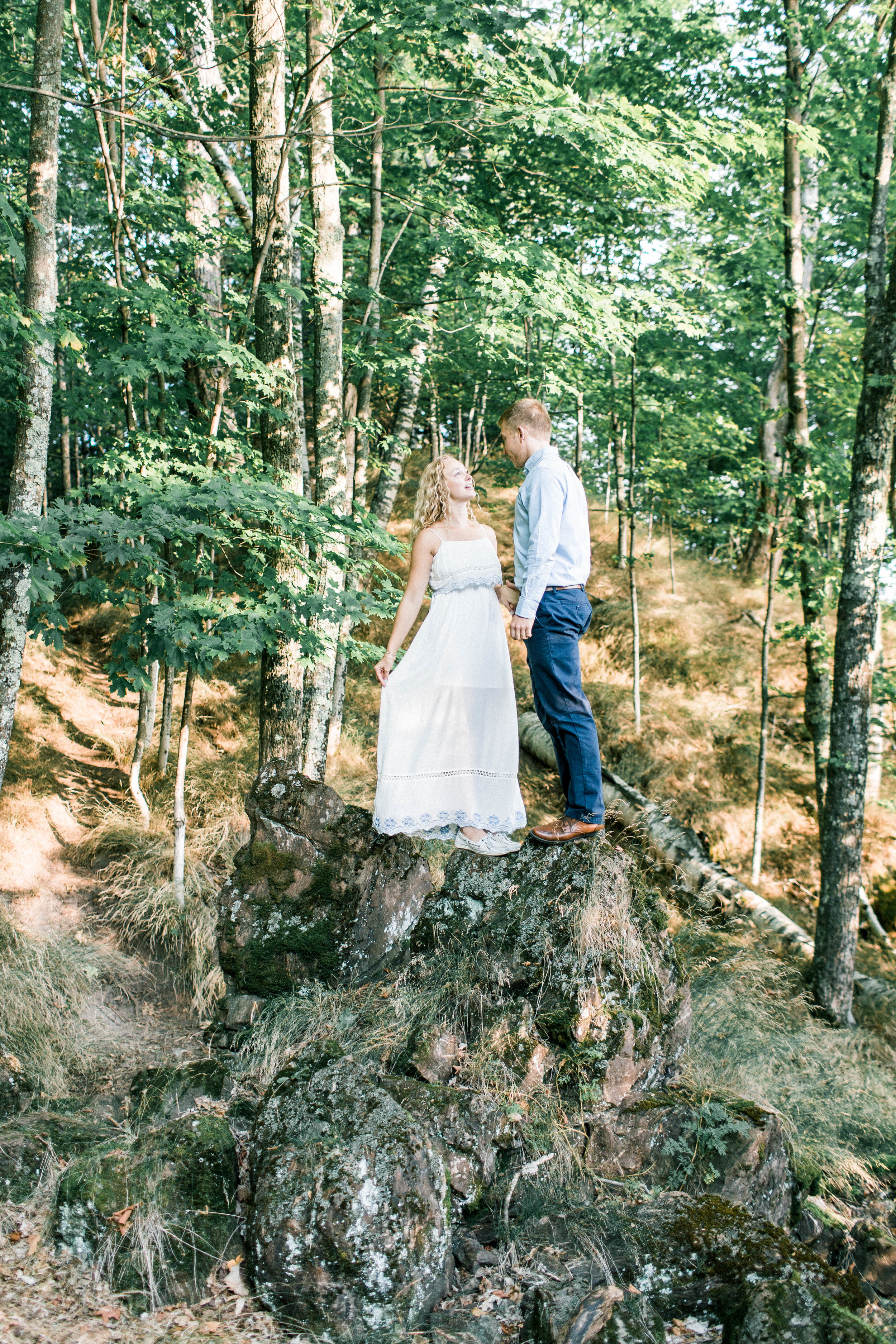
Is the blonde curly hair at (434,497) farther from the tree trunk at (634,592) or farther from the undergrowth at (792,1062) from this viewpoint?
the tree trunk at (634,592)

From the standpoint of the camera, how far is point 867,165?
365 inches

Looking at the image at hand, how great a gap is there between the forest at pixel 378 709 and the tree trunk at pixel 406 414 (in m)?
0.10

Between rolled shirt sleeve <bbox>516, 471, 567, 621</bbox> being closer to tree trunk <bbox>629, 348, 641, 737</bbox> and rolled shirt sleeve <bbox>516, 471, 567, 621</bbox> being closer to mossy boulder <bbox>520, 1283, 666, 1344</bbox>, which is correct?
mossy boulder <bbox>520, 1283, 666, 1344</bbox>

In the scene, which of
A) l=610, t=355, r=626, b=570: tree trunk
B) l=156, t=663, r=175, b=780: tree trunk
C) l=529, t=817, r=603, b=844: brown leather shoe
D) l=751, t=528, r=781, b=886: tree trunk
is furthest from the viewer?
l=610, t=355, r=626, b=570: tree trunk

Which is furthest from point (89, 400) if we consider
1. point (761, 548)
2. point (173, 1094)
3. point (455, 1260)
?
point (761, 548)

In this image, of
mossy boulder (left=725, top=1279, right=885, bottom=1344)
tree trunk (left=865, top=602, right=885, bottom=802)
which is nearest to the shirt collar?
mossy boulder (left=725, top=1279, right=885, bottom=1344)

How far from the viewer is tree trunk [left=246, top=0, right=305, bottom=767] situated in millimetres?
5477

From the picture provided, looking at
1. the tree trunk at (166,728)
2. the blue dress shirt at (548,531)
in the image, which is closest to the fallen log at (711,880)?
the blue dress shirt at (548,531)

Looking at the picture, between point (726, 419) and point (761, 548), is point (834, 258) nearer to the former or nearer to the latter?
point (761, 548)

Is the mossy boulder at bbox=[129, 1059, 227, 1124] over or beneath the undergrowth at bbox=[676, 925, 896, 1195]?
over

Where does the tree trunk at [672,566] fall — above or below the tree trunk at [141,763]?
above

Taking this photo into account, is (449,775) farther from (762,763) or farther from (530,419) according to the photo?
(762,763)

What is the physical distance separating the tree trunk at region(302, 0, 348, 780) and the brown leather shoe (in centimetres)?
311

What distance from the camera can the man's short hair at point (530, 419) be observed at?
3.76m
